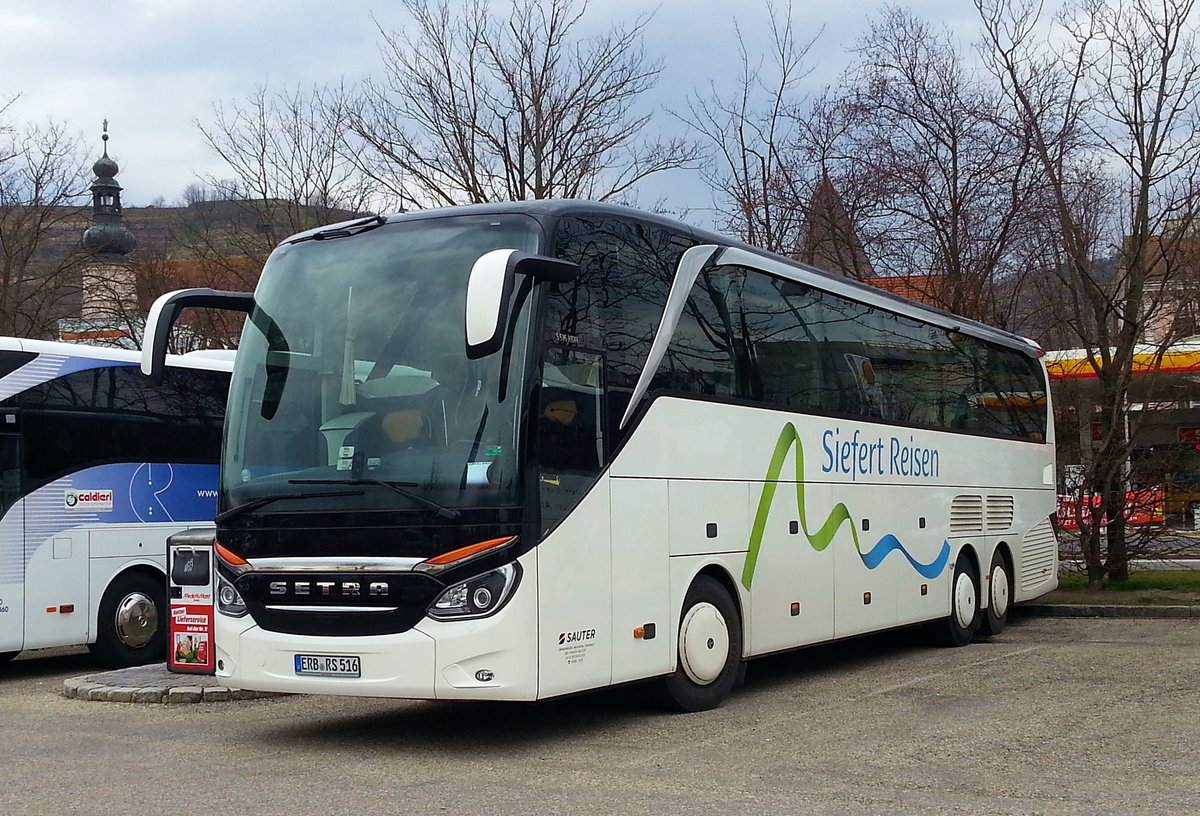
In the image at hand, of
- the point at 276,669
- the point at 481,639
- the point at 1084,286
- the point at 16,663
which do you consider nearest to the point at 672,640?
the point at 481,639

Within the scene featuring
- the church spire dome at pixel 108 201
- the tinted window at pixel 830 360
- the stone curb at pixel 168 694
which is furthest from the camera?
the church spire dome at pixel 108 201

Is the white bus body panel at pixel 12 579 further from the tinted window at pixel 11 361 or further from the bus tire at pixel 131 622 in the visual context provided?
the tinted window at pixel 11 361

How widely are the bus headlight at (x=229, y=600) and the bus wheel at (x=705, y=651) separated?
9.87 ft

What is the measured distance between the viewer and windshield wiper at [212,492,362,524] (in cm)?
884

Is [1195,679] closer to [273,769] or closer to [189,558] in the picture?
[273,769]

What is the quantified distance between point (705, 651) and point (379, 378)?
333 cm

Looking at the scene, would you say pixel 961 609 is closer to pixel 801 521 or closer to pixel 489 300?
pixel 801 521

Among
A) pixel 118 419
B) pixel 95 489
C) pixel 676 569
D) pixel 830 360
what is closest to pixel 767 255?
pixel 830 360

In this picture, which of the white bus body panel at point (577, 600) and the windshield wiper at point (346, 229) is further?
the windshield wiper at point (346, 229)

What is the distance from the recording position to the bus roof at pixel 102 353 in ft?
46.0

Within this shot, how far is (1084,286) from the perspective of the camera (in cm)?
2012

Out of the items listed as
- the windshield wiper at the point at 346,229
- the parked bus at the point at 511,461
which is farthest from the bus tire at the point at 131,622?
the windshield wiper at the point at 346,229

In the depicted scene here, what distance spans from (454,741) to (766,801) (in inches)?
115

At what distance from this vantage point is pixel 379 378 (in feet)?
29.3
